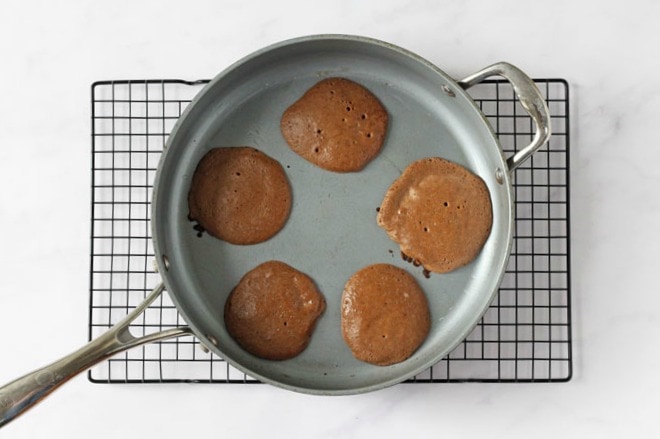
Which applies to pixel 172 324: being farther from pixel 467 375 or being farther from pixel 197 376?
pixel 467 375

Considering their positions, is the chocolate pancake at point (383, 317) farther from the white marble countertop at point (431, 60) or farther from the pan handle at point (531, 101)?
the pan handle at point (531, 101)

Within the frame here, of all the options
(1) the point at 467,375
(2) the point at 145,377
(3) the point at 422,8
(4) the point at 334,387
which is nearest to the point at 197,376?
(2) the point at 145,377

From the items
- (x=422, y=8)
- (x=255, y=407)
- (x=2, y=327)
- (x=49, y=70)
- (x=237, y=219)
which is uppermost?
(x=422, y=8)

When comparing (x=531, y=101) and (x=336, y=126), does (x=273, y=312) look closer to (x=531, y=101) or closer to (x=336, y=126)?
(x=336, y=126)

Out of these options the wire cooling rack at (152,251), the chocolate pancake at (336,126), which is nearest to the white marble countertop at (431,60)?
the wire cooling rack at (152,251)

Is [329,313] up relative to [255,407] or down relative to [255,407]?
up

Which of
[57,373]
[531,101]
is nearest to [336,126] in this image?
[531,101]
